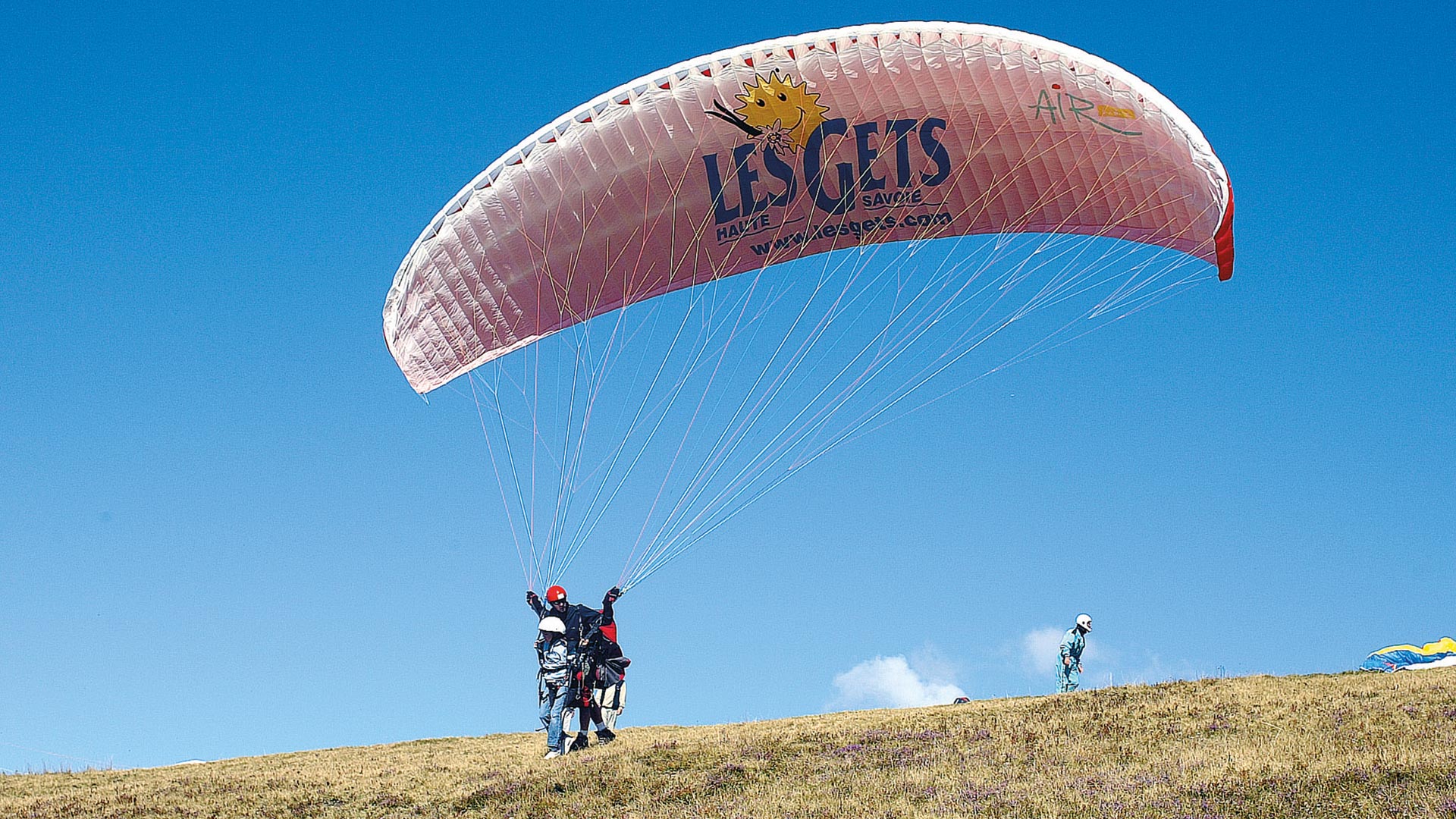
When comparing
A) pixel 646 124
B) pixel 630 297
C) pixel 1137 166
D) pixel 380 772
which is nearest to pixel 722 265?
pixel 630 297

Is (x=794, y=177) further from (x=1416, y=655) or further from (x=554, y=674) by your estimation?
(x=1416, y=655)

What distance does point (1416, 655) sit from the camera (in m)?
20.1

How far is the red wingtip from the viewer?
14.1m

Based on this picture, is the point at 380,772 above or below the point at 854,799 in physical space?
above

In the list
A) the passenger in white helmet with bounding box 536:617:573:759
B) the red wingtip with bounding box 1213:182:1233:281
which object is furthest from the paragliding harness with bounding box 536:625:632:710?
the red wingtip with bounding box 1213:182:1233:281

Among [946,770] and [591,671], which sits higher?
[591,671]

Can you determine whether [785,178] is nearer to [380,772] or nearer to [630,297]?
[630,297]

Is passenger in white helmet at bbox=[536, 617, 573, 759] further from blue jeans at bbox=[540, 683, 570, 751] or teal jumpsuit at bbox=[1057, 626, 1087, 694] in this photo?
Result: teal jumpsuit at bbox=[1057, 626, 1087, 694]

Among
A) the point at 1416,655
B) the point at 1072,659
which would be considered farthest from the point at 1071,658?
the point at 1416,655

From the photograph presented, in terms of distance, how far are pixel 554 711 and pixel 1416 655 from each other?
1400 cm

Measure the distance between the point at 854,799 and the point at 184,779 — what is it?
826 centimetres

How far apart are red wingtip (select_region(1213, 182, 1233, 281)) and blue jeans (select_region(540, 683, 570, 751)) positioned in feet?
28.4

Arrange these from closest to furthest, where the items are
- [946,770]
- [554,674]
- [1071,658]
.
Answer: [946,770] < [554,674] < [1071,658]

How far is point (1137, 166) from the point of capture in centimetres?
1502
